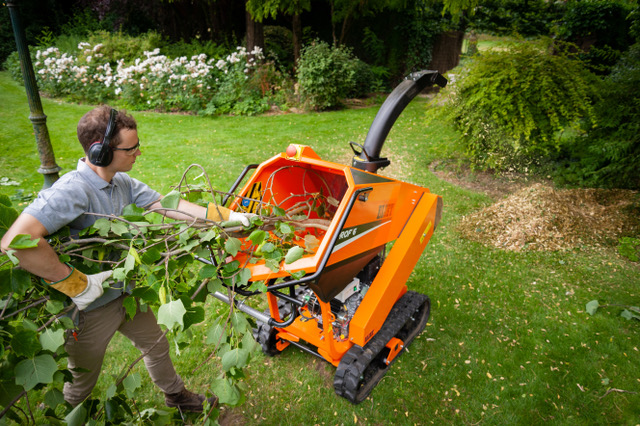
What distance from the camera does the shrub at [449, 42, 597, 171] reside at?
520 centimetres

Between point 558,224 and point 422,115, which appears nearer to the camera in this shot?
point 558,224

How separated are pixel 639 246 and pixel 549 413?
321 centimetres

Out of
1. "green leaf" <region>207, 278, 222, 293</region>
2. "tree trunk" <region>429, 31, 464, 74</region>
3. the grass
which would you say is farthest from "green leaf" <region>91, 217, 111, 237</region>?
"tree trunk" <region>429, 31, 464, 74</region>

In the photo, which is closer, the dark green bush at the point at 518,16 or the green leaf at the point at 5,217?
the green leaf at the point at 5,217

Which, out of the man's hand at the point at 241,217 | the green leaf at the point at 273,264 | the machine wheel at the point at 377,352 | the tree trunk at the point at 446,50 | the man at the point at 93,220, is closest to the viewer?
the man at the point at 93,220

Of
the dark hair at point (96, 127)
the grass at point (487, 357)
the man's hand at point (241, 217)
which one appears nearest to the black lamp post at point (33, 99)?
the dark hair at point (96, 127)

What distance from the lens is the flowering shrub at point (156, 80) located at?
32.5 ft

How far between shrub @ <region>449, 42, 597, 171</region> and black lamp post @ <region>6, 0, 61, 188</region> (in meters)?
5.29

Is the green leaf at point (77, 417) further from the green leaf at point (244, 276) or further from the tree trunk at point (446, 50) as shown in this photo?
the tree trunk at point (446, 50)

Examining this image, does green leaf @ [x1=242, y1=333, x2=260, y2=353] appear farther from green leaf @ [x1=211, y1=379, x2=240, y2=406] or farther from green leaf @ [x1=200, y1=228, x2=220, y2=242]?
green leaf @ [x1=200, y1=228, x2=220, y2=242]

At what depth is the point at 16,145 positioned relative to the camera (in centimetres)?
728

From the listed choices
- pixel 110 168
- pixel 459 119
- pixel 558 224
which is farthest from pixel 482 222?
pixel 110 168

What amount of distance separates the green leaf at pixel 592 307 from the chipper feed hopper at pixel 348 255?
1.83 metres

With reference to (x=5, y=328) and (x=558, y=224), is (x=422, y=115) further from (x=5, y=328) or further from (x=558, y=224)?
(x=5, y=328)
